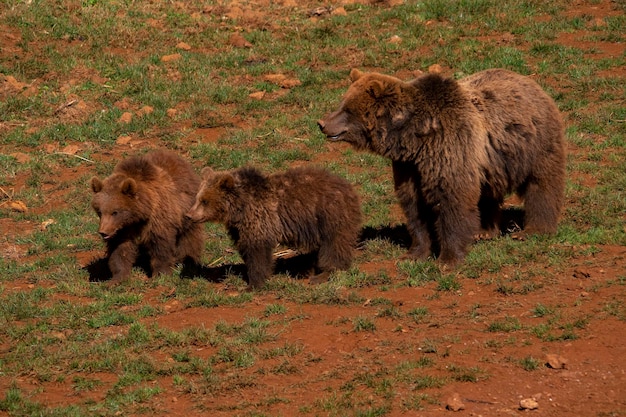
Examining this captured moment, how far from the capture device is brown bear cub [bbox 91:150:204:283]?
11008 mm

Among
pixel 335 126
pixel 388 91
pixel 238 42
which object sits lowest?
pixel 335 126

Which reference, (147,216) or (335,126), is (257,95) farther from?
(335,126)

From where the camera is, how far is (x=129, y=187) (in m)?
11.0

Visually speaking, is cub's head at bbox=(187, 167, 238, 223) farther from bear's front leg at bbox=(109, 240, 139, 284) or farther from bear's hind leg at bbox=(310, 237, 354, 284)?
bear's hind leg at bbox=(310, 237, 354, 284)

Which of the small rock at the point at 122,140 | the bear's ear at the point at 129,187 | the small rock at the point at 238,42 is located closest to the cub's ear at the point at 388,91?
the bear's ear at the point at 129,187

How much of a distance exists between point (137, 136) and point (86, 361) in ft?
23.7

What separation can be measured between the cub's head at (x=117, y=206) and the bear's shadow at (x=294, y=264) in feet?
2.52

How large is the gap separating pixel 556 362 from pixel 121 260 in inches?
208

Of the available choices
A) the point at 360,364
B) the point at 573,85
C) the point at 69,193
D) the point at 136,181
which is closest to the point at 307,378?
the point at 360,364

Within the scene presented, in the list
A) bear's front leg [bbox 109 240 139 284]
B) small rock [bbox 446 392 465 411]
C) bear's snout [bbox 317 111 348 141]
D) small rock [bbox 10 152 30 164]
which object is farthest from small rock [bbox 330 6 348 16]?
small rock [bbox 446 392 465 411]

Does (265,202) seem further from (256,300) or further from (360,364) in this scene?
(360,364)

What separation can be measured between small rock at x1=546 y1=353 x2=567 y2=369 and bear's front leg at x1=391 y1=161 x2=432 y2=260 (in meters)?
2.92

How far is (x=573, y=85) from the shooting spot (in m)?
15.8

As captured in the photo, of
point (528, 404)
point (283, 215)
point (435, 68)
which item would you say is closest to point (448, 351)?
point (528, 404)
